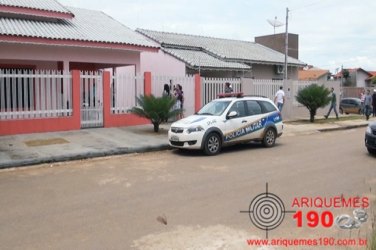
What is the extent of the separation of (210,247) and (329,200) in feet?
9.09

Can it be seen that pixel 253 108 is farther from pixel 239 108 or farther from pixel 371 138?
pixel 371 138

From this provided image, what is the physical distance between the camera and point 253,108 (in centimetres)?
1254

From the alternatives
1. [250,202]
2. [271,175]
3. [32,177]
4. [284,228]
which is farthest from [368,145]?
[32,177]

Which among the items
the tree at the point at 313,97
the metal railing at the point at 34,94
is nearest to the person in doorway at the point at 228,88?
the tree at the point at 313,97

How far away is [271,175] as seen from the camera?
28.1ft

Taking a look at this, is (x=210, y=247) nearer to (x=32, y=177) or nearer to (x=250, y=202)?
(x=250, y=202)

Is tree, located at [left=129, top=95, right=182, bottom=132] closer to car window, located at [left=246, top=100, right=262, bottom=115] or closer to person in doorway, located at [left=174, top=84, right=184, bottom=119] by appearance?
person in doorway, located at [left=174, top=84, right=184, bottom=119]

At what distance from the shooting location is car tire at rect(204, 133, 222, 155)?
1116 cm

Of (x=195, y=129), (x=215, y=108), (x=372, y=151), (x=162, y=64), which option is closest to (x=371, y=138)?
(x=372, y=151)

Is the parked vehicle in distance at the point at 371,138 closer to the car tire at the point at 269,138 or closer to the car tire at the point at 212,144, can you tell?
the car tire at the point at 269,138

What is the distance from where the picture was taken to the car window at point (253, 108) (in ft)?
40.7

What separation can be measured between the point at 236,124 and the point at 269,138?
151 cm

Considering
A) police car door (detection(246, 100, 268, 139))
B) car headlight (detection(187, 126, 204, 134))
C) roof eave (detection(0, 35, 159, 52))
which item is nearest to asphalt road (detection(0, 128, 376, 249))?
car headlight (detection(187, 126, 204, 134))

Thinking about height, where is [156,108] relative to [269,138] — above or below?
above
